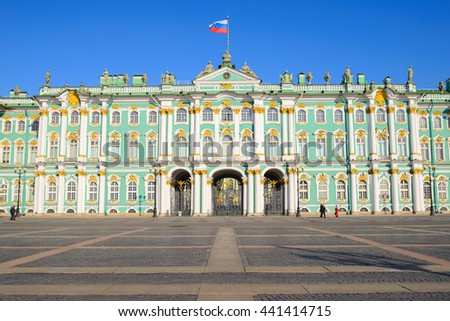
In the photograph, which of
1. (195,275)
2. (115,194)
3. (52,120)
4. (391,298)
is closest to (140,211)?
(115,194)

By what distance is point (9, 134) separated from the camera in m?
58.3

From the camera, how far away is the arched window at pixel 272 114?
5478 centimetres

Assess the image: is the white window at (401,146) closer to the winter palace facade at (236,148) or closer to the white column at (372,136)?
the winter palace facade at (236,148)

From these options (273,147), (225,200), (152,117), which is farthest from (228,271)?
(152,117)

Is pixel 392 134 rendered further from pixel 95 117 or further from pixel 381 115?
pixel 95 117

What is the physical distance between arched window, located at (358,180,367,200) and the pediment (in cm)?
1961

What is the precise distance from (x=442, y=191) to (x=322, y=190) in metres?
16.7

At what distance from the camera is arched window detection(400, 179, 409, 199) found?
53.7 meters

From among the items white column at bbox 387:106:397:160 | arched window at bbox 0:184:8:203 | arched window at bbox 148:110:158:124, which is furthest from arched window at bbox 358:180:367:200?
arched window at bbox 0:184:8:203

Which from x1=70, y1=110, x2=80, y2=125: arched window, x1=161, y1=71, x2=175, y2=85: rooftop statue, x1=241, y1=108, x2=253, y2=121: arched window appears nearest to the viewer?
x1=241, y1=108, x2=253, y2=121: arched window

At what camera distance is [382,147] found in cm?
5481

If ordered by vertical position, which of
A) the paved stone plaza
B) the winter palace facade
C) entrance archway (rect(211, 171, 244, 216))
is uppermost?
the winter palace facade

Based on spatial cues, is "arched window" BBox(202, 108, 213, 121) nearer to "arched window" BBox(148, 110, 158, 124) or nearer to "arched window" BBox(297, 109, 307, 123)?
"arched window" BBox(148, 110, 158, 124)
